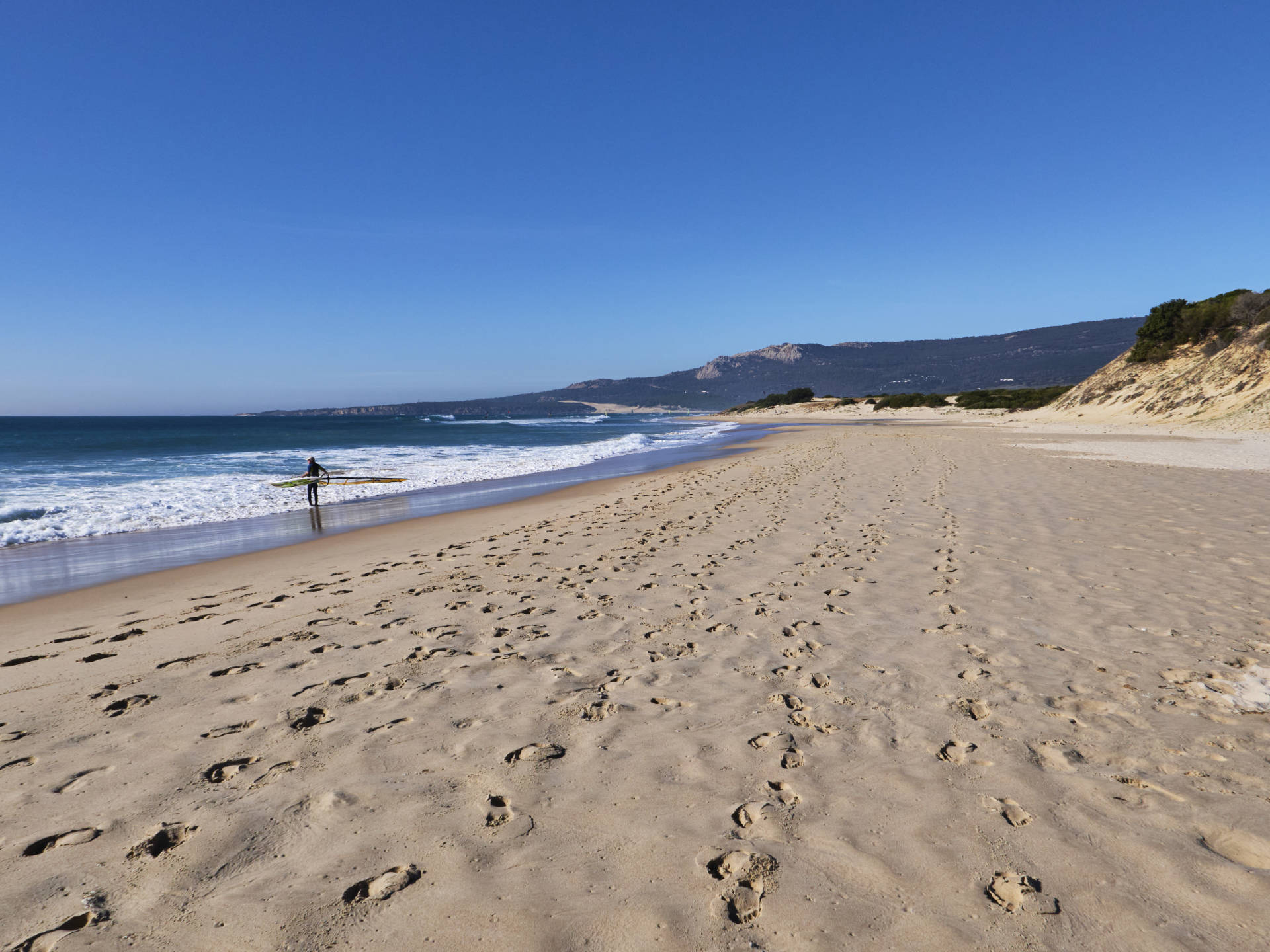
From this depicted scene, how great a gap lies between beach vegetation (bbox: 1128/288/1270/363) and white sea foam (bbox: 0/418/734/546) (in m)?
33.6

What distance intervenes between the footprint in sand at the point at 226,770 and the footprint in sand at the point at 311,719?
0.35 meters

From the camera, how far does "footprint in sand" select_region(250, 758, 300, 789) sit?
330 cm

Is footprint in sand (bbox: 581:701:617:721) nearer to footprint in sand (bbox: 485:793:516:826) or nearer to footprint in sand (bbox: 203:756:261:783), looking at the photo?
footprint in sand (bbox: 485:793:516:826)

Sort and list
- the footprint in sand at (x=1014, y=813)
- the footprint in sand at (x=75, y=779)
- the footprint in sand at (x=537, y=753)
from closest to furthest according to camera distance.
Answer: the footprint in sand at (x=1014, y=813)
the footprint in sand at (x=75, y=779)
the footprint in sand at (x=537, y=753)

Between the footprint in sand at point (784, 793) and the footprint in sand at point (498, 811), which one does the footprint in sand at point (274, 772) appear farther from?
the footprint in sand at point (784, 793)

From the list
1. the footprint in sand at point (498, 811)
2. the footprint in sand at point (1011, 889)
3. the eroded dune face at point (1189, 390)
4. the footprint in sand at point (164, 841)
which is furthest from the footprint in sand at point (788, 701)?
the eroded dune face at point (1189, 390)

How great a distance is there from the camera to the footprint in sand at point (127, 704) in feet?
13.8

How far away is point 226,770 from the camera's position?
345 cm

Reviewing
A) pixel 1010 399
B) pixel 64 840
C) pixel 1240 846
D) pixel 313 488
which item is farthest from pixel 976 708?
pixel 1010 399

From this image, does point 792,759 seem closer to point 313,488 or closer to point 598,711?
point 598,711

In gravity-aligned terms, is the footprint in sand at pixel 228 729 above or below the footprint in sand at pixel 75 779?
below

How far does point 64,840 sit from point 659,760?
9.39 feet

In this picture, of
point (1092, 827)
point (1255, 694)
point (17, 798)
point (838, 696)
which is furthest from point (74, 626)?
point (1255, 694)

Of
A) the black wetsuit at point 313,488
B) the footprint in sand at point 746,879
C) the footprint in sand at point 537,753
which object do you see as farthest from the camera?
the black wetsuit at point 313,488
